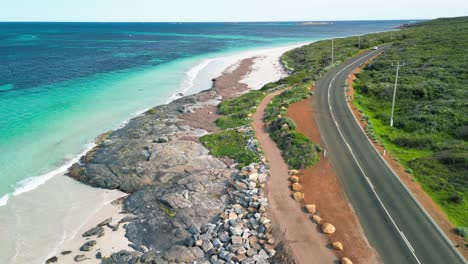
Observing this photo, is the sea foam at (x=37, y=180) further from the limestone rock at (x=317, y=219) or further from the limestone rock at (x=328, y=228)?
the limestone rock at (x=328, y=228)

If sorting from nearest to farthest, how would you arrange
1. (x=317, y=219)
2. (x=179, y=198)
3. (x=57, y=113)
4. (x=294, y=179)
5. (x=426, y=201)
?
(x=317, y=219)
(x=426, y=201)
(x=179, y=198)
(x=294, y=179)
(x=57, y=113)

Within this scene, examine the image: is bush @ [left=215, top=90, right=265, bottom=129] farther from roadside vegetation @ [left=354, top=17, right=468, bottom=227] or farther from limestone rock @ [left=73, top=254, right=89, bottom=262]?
limestone rock @ [left=73, top=254, right=89, bottom=262]

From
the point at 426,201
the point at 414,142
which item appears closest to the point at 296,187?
the point at 426,201

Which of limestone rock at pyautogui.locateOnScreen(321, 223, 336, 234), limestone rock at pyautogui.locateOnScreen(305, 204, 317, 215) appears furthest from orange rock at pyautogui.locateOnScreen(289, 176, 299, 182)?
limestone rock at pyautogui.locateOnScreen(321, 223, 336, 234)

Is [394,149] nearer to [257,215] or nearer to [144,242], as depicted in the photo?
[257,215]

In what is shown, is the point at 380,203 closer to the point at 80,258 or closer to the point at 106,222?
the point at 106,222

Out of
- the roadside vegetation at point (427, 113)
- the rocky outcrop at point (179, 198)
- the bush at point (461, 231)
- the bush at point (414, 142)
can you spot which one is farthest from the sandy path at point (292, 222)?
the bush at point (414, 142)
